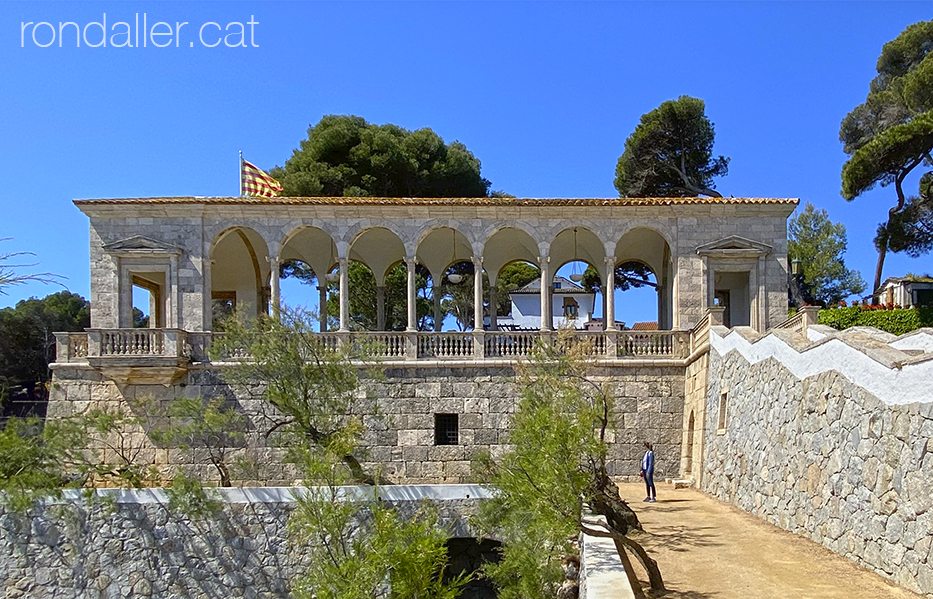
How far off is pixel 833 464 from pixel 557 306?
2085 cm

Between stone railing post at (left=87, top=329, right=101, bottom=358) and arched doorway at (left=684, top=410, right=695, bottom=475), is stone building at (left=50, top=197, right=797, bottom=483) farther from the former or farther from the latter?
arched doorway at (left=684, top=410, right=695, bottom=475)

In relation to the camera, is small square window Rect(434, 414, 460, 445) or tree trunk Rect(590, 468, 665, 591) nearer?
tree trunk Rect(590, 468, 665, 591)

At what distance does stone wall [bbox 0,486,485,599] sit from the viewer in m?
15.7

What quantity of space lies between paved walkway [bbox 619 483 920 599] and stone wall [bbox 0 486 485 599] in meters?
4.33

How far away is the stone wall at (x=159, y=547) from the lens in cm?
1566

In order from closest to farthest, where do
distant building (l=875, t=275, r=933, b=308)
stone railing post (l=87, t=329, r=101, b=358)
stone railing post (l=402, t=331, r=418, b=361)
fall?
stone railing post (l=87, t=329, r=101, b=358) < stone railing post (l=402, t=331, r=418, b=361) < distant building (l=875, t=275, r=933, b=308)

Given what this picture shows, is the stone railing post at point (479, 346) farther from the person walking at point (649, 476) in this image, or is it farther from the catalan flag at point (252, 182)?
the catalan flag at point (252, 182)

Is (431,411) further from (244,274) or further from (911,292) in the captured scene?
(911,292)

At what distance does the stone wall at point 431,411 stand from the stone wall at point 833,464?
14.6 feet

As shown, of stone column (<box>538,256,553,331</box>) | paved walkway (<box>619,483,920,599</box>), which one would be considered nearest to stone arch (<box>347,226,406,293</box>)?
stone column (<box>538,256,553,331</box>)

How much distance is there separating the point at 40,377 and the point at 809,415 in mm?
41768

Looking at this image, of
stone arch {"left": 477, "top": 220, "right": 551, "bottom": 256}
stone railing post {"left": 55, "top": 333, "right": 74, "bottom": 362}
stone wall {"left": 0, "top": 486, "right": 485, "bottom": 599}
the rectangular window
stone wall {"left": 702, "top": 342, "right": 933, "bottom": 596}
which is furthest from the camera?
stone arch {"left": 477, "top": 220, "right": 551, "bottom": 256}

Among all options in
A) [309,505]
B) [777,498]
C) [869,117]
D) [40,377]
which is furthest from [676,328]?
[40,377]

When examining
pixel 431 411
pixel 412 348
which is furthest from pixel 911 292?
pixel 412 348
